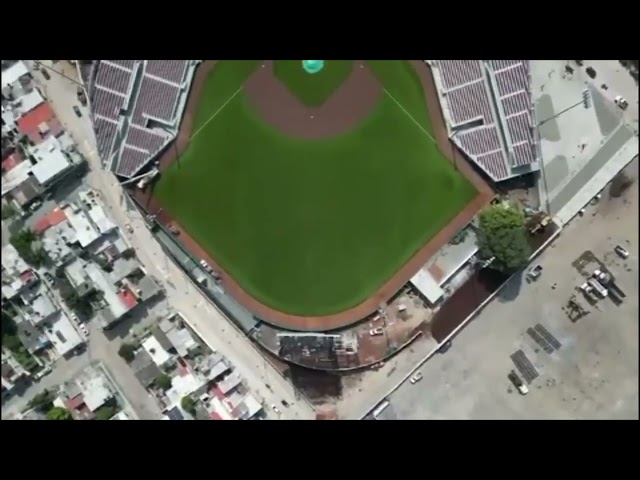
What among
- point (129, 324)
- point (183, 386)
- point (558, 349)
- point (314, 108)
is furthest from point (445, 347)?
point (129, 324)

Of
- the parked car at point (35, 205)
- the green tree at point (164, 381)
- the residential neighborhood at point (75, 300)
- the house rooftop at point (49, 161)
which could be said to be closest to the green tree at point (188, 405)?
the residential neighborhood at point (75, 300)

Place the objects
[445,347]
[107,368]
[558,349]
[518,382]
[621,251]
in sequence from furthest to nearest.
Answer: [107,368]
[445,347]
[518,382]
[558,349]
[621,251]

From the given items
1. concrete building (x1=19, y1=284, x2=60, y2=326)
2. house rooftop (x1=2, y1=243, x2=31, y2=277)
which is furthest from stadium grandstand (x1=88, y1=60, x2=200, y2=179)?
concrete building (x1=19, y1=284, x2=60, y2=326)

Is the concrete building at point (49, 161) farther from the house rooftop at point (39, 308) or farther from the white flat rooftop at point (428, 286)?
the white flat rooftop at point (428, 286)

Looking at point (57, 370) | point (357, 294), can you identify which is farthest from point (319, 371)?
point (57, 370)

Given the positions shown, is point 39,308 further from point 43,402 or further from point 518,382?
point 518,382

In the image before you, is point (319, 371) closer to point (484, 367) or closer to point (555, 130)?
point (484, 367)
